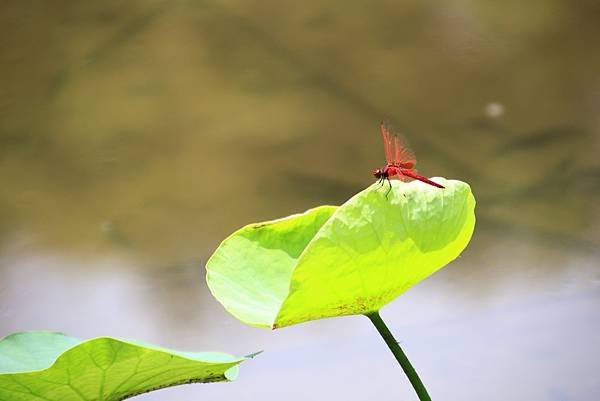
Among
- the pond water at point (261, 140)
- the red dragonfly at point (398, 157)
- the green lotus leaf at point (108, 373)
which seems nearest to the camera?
the green lotus leaf at point (108, 373)

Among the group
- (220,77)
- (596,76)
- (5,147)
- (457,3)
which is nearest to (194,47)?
(220,77)

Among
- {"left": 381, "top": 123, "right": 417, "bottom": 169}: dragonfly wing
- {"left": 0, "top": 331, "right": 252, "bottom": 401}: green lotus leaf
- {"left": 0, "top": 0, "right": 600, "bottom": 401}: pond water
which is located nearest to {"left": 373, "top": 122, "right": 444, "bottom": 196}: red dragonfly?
{"left": 381, "top": 123, "right": 417, "bottom": 169}: dragonfly wing

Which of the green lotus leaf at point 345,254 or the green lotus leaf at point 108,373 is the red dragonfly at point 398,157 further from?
the green lotus leaf at point 108,373

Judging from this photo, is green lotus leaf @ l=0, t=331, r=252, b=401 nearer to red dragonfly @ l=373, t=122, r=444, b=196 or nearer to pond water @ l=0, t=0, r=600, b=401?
red dragonfly @ l=373, t=122, r=444, b=196

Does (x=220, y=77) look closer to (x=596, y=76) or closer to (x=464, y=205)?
(x=596, y=76)

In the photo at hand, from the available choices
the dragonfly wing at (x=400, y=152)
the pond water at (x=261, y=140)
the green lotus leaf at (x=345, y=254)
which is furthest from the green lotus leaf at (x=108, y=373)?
the pond water at (x=261, y=140)
